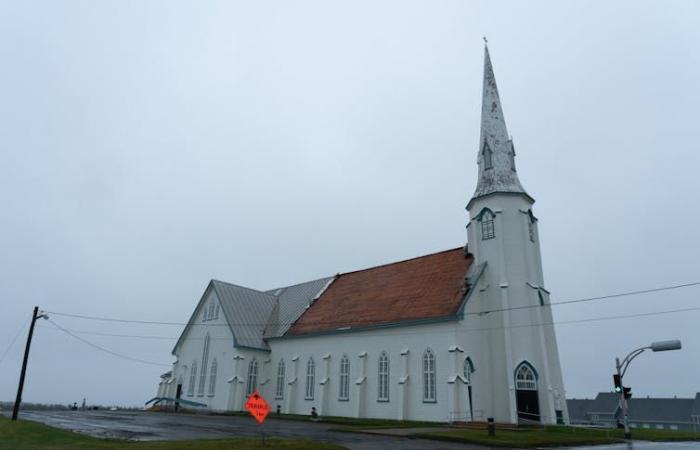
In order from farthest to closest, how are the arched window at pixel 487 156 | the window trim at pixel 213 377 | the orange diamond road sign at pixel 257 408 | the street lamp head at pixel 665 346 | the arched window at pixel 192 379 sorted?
the arched window at pixel 192 379 < the window trim at pixel 213 377 < the arched window at pixel 487 156 < the street lamp head at pixel 665 346 < the orange diamond road sign at pixel 257 408

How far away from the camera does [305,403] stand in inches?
1608

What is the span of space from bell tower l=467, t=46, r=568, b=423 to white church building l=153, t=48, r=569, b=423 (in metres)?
0.08

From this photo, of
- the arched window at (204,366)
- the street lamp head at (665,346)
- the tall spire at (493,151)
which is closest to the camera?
the street lamp head at (665,346)

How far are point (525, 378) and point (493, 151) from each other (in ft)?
54.5

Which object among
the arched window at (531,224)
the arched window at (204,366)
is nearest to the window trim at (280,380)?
the arched window at (204,366)

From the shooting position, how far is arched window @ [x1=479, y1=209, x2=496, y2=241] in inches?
1400

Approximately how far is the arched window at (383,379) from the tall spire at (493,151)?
13.3 meters

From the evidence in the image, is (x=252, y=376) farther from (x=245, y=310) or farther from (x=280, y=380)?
(x=245, y=310)

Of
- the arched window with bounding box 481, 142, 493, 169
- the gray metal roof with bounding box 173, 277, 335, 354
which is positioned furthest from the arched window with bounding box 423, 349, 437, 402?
the gray metal roof with bounding box 173, 277, 335, 354

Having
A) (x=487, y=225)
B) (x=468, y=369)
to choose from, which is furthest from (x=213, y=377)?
(x=487, y=225)

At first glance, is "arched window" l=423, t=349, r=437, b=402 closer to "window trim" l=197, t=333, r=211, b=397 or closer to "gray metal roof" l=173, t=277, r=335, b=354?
"gray metal roof" l=173, t=277, r=335, b=354

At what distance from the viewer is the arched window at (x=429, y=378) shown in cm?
3181

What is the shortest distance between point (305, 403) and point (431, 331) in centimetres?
1396

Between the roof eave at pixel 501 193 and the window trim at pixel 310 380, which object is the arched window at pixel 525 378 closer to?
the roof eave at pixel 501 193
